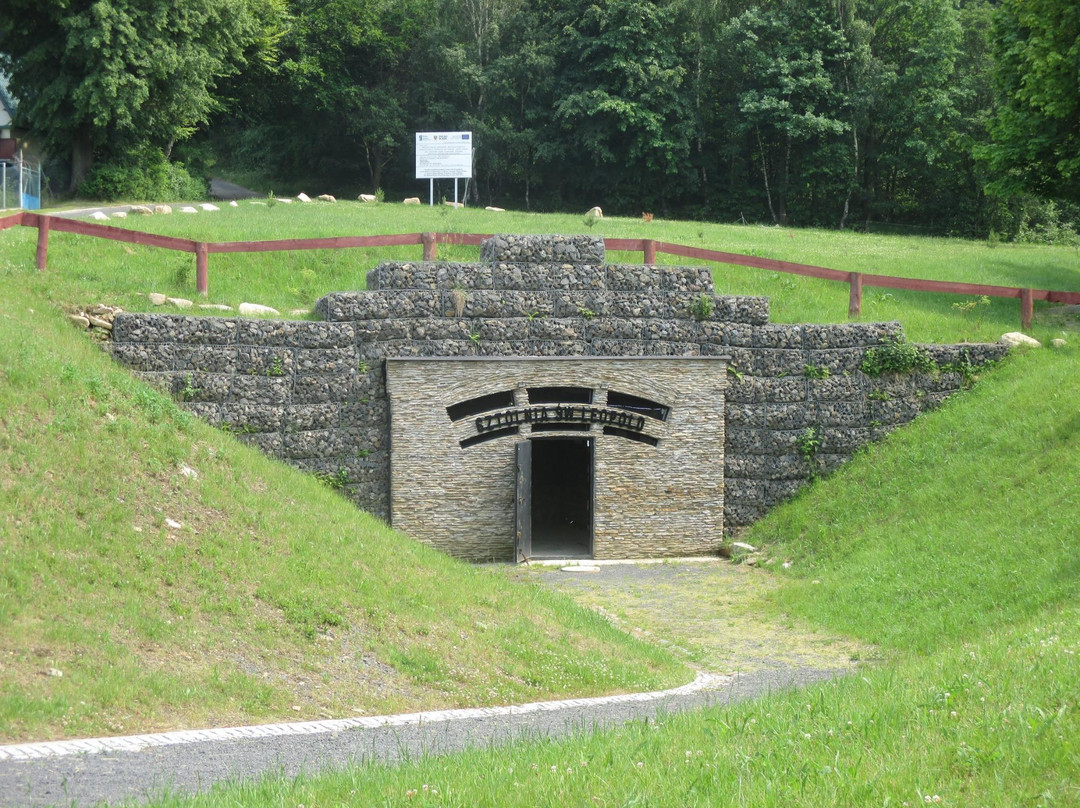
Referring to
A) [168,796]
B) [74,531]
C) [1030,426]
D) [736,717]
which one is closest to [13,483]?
[74,531]

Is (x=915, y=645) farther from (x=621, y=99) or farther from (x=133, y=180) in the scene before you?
(x=621, y=99)

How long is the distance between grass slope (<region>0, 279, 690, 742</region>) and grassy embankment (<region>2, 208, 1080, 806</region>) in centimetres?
282

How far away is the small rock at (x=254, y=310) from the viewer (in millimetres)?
17406

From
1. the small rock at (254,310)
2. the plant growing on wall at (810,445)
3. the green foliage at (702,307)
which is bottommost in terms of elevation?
the plant growing on wall at (810,445)

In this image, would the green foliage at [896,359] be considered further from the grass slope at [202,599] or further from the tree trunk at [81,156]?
the tree trunk at [81,156]

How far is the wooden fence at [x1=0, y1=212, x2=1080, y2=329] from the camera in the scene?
17078 mm

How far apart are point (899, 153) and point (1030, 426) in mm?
26954

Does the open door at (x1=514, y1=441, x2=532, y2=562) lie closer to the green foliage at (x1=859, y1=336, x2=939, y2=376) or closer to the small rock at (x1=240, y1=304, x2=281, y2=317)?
the small rock at (x1=240, y1=304, x2=281, y2=317)

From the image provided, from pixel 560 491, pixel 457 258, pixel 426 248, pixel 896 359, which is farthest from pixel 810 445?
pixel 426 248

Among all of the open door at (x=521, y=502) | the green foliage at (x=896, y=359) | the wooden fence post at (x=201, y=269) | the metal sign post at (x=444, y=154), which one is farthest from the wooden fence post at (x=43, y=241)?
the metal sign post at (x=444, y=154)

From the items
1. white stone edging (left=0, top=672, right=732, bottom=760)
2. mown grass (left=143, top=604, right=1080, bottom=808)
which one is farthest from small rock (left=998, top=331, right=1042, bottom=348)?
mown grass (left=143, top=604, right=1080, bottom=808)

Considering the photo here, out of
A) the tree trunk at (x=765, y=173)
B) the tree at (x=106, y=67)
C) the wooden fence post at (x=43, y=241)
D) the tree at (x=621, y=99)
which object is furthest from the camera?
the tree trunk at (x=765, y=173)

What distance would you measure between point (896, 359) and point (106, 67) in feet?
83.4

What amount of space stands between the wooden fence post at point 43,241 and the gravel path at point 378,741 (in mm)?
10538
